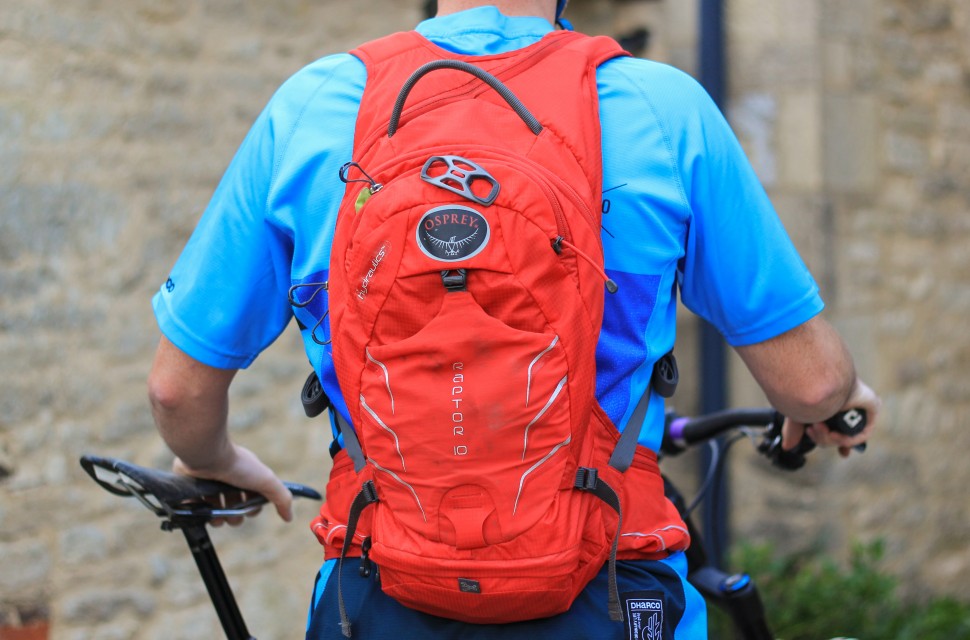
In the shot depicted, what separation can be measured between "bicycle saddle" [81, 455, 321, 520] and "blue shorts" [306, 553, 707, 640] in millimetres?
546

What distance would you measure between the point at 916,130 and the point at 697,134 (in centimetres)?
446

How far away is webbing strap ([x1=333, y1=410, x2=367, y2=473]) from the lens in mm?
1544

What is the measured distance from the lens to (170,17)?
4133 mm

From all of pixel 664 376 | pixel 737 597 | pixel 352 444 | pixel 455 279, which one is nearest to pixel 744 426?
pixel 737 597

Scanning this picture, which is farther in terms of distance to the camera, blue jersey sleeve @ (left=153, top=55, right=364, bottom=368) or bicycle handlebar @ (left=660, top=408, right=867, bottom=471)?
bicycle handlebar @ (left=660, top=408, right=867, bottom=471)

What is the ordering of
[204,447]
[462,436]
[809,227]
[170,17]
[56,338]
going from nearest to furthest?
[462,436]
[204,447]
[56,338]
[170,17]
[809,227]

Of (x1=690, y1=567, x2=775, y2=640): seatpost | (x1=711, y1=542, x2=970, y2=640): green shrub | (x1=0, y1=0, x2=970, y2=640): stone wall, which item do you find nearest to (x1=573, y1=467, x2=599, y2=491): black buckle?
(x1=690, y1=567, x2=775, y2=640): seatpost

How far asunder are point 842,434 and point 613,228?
801mm

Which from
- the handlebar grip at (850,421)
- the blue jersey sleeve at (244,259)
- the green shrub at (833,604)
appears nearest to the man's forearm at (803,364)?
the handlebar grip at (850,421)

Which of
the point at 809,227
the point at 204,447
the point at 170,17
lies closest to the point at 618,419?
the point at 204,447

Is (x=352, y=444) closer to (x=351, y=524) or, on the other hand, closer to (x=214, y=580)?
(x=351, y=524)

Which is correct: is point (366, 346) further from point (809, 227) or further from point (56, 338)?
point (809, 227)

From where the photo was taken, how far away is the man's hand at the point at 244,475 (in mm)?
2096

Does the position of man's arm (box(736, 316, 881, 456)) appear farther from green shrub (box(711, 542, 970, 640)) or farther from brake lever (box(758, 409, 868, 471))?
green shrub (box(711, 542, 970, 640))
